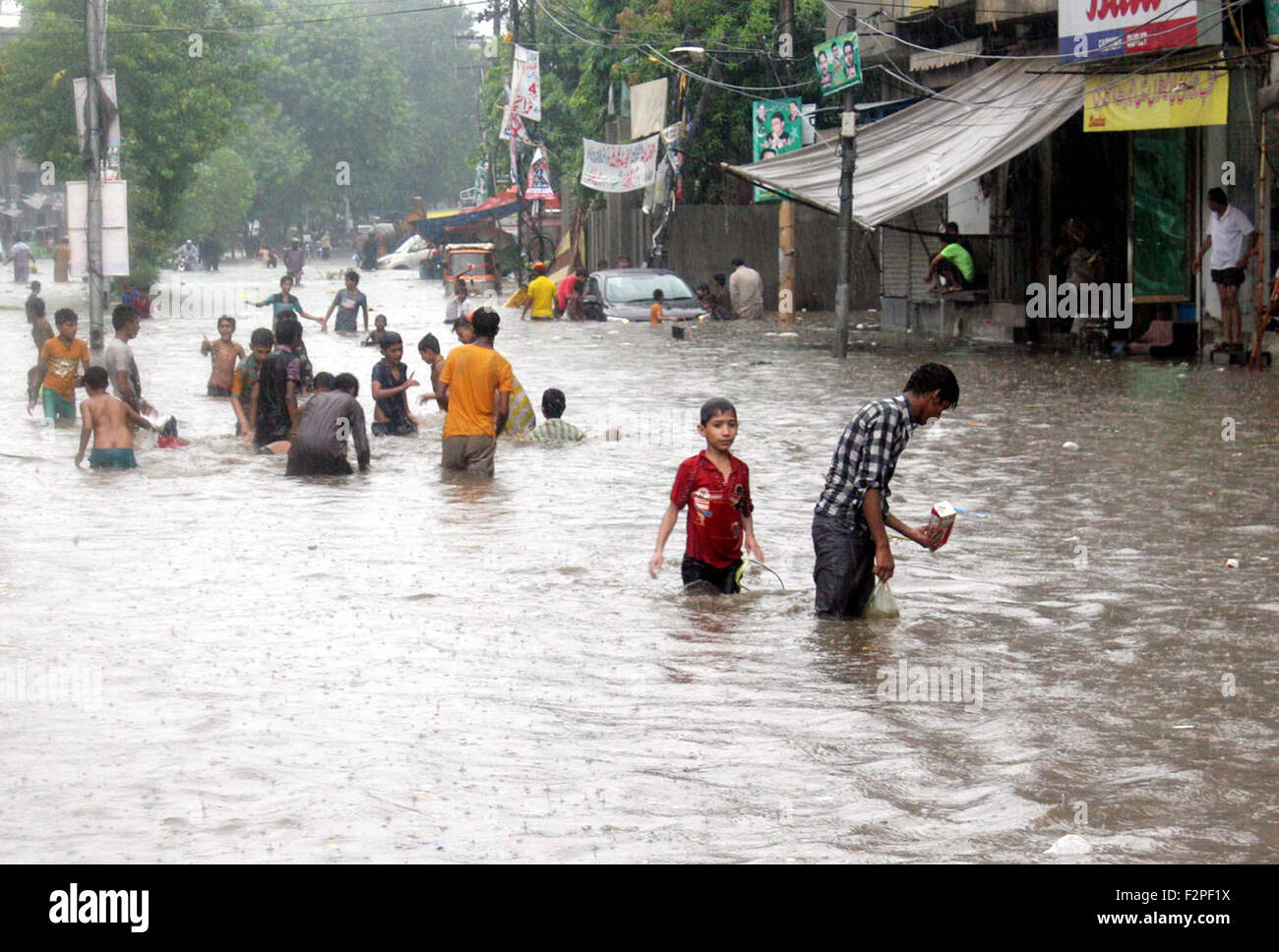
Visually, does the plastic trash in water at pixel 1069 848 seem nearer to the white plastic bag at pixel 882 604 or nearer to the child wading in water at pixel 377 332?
the white plastic bag at pixel 882 604

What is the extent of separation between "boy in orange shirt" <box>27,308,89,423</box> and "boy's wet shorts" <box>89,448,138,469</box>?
2.46 metres

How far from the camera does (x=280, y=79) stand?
92125 millimetres

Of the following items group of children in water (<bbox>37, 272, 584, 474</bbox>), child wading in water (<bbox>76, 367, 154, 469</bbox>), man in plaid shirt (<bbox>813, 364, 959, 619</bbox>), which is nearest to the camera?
man in plaid shirt (<bbox>813, 364, 959, 619</bbox>)

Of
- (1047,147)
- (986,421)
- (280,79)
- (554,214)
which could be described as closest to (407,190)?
(280,79)

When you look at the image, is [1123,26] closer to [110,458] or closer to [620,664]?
[110,458]

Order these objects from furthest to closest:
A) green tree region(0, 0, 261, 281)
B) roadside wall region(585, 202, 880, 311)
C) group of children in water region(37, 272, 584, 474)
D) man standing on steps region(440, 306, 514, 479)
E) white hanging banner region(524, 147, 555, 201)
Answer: white hanging banner region(524, 147, 555, 201) → green tree region(0, 0, 261, 281) → roadside wall region(585, 202, 880, 311) → group of children in water region(37, 272, 584, 474) → man standing on steps region(440, 306, 514, 479)

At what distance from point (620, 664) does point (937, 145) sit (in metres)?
16.6

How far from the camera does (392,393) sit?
15.9 metres

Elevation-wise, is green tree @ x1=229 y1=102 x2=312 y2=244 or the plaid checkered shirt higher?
green tree @ x1=229 y1=102 x2=312 y2=244

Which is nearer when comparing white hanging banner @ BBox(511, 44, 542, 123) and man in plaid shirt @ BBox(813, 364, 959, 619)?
man in plaid shirt @ BBox(813, 364, 959, 619)

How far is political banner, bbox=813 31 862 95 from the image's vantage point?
22453 millimetres

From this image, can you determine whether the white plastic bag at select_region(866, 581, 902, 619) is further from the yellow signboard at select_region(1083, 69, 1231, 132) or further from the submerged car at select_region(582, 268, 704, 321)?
the submerged car at select_region(582, 268, 704, 321)

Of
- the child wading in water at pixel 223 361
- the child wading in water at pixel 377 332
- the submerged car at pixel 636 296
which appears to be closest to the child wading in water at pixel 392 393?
the child wading in water at pixel 223 361

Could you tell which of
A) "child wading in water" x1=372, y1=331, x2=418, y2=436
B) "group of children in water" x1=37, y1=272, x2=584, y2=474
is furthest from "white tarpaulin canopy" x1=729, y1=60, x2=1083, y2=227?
"child wading in water" x1=372, y1=331, x2=418, y2=436
